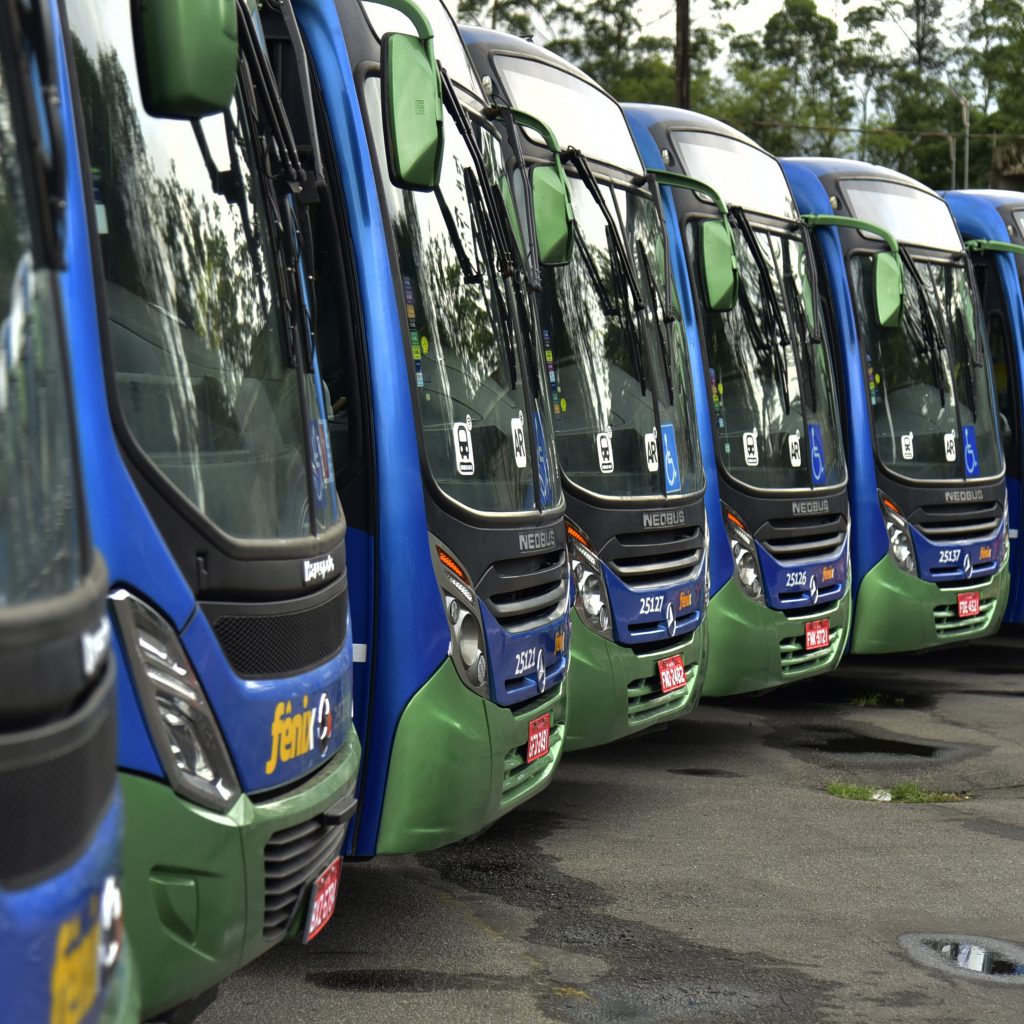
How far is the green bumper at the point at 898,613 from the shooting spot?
11094mm

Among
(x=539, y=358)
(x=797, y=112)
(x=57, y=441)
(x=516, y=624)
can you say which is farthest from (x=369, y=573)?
(x=797, y=112)

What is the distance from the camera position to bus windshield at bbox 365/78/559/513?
5.71 m

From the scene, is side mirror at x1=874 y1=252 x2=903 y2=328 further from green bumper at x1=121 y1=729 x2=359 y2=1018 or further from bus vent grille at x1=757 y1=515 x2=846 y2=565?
green bumper at x1=121 y1=729 x2=359 y2=1018

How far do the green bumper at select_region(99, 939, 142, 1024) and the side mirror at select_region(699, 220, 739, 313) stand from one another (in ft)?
23.4

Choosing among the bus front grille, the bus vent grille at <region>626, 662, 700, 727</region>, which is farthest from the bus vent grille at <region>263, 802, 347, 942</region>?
the bus front grille

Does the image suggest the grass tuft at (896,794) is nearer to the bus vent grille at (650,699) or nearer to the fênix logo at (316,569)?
the bus vent grille at (650,699)

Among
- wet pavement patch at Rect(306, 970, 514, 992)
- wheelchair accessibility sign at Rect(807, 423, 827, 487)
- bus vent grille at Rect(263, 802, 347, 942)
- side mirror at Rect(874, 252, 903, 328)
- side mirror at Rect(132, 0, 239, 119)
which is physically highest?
side mirror at Rect(132, 0, 239, 119)

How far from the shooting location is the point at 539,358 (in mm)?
6520

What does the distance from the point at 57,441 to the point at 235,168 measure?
196 cm

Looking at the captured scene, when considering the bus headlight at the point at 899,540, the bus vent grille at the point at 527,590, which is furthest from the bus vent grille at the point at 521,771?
the bus headlight at the point at 899,540

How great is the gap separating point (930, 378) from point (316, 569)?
8296mm

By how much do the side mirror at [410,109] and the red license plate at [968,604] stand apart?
284 inches

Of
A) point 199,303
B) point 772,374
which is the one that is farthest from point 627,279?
point 199,303

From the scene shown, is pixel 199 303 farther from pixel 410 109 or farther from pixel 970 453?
pixel 970 453
